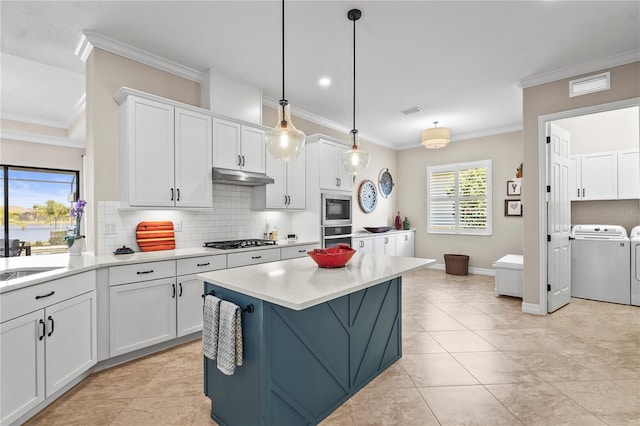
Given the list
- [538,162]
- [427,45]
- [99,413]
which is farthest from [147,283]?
[538,162]

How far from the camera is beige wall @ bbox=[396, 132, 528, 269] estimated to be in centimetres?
605

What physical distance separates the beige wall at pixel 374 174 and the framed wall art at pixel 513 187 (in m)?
A: 2.39

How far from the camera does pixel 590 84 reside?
11.7 ft

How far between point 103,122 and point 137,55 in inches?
31.0

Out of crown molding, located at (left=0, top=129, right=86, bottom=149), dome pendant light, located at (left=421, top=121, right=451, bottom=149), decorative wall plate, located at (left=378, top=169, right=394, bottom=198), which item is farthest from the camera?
decorative wall plate, located at (left=378, top=169, right=394, bottom=198)

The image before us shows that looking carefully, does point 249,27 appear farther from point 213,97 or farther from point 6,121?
point 6,121

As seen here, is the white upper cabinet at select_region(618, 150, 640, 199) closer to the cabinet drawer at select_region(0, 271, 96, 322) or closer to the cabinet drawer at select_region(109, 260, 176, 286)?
the cabinet drawer at select_region(109, 260, 176, 286)

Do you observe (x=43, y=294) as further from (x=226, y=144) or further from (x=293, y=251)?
(x=293, y=251)

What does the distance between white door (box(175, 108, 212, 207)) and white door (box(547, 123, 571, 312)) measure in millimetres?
4139

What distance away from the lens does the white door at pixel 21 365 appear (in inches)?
68.5

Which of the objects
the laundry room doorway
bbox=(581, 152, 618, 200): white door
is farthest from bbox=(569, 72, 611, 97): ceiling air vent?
bbox=(581, 152, 618, 200): white door

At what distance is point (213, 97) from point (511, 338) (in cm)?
419

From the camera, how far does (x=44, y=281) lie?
199 centimetres

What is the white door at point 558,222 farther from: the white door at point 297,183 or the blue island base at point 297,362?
the white door at point 297,183
